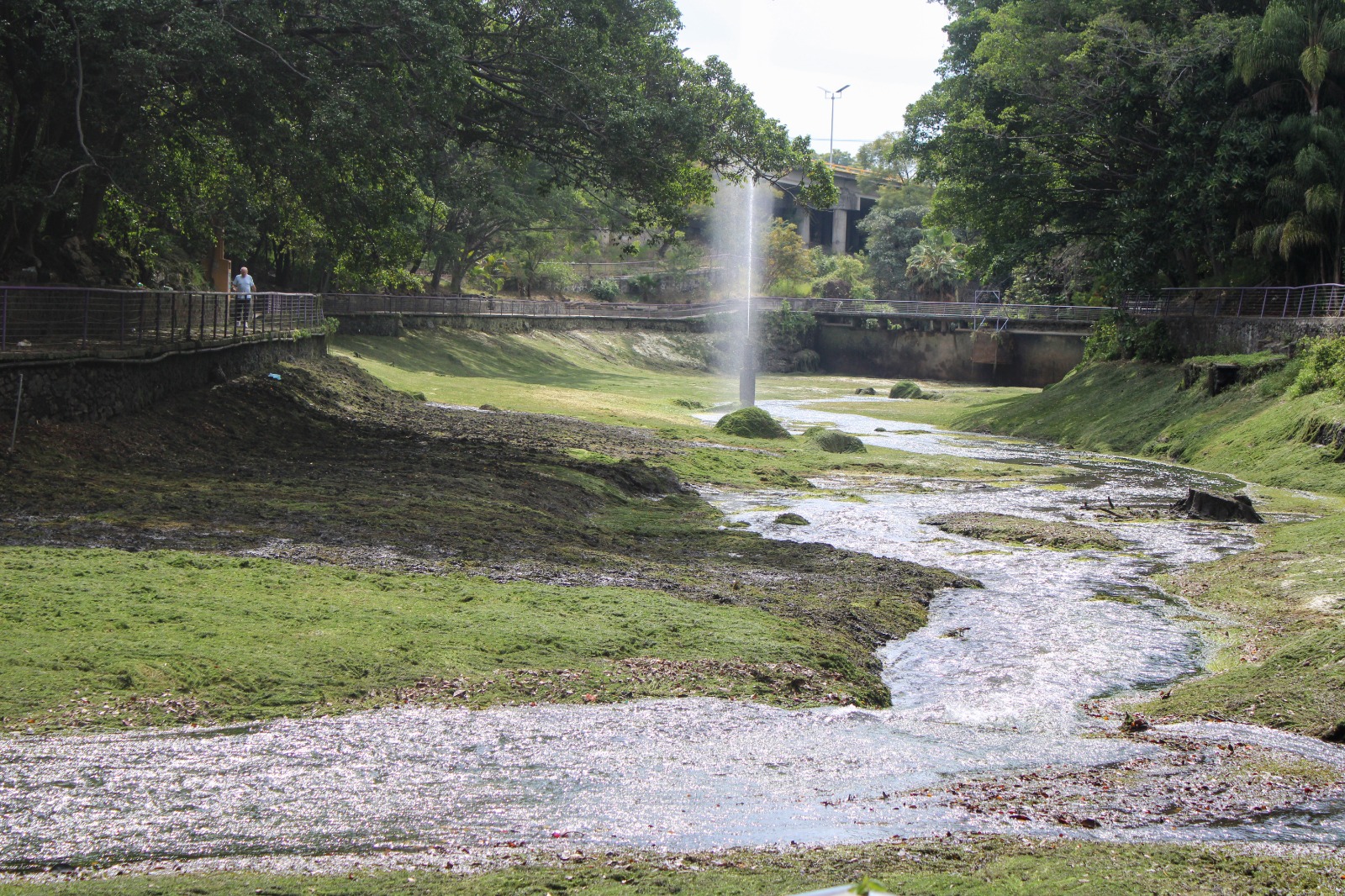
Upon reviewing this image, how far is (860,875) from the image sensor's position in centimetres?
624

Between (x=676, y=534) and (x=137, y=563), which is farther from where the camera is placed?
(x=676, y=534)

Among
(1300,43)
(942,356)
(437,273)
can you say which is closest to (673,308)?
(942,356)

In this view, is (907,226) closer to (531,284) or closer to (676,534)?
(531,284)

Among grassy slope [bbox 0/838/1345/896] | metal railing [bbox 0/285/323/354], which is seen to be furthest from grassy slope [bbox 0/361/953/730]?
grassy slope [bbox 0/838/1345/896]

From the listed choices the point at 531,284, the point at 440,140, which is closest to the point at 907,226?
the point at 531,284

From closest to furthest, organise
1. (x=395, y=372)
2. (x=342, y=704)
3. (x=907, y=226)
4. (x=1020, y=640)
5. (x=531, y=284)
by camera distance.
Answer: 1. (x=342, y=704)
2. (x=1020, y=640)
3. (x=395, y=372)
4. (x=531, y=284)
5. (x=907, y=226)

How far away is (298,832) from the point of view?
7012 millimetres

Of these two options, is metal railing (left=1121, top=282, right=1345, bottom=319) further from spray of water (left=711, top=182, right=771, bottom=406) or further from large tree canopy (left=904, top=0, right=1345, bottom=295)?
spray of water (left=711, top=182, right=771, bottom=406)

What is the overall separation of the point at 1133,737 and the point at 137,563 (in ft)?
30.1

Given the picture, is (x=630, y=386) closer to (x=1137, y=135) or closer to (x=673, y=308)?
(x=1137, y=135)

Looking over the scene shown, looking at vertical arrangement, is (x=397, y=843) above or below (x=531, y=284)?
below

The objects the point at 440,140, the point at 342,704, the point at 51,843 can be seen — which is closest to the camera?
the point at 51,843

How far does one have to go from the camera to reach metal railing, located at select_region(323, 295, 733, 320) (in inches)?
2056

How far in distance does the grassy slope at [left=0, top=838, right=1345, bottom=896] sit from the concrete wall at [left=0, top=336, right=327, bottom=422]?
42.3ft
